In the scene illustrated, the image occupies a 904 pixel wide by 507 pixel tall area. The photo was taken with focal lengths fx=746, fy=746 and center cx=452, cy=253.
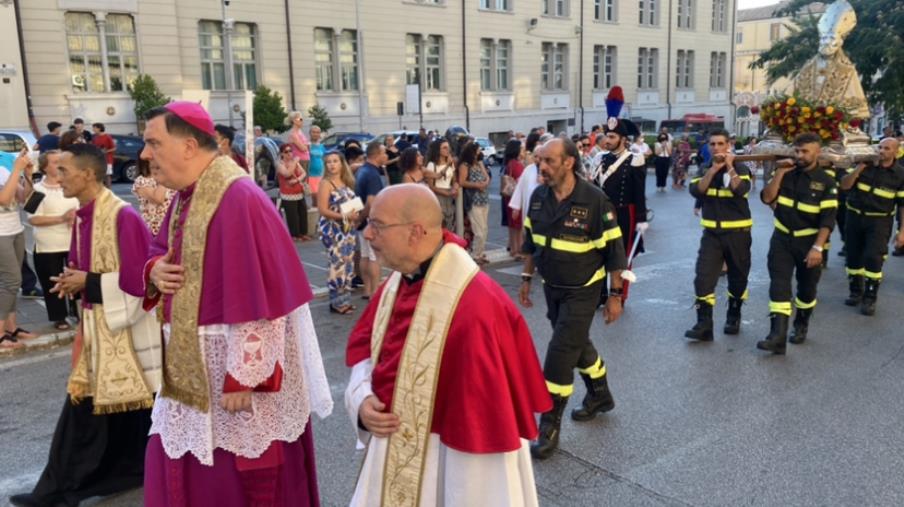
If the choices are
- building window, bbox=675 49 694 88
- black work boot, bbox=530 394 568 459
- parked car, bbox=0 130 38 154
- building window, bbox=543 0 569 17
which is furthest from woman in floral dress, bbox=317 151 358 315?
building window, bbox=675 49 694 88

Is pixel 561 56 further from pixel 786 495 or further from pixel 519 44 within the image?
pixel 786 495

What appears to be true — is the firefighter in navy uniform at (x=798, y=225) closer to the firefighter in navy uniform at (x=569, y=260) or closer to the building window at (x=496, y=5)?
the firefighter in navy uniform at (x=569, y=260)

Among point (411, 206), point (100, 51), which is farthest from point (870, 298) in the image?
point (100, 51)

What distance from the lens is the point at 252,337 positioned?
9.48 feet

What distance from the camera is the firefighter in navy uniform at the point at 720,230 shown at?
274 inches

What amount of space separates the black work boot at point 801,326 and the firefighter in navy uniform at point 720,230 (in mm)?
563

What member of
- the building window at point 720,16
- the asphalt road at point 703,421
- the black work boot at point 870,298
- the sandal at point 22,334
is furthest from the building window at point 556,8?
the sandal at point 22,334

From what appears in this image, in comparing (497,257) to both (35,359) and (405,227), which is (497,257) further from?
(405,227)

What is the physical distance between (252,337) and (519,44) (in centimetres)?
4090

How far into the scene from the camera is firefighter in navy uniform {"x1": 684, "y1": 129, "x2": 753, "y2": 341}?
695 cm

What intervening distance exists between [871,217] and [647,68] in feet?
A: 147

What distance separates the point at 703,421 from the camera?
5.29 metres

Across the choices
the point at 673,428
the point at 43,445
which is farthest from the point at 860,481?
the point at 43,445

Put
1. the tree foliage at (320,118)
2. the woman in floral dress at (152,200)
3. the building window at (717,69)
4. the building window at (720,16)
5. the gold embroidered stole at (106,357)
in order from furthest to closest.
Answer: the building window at (717,69), the building window at (720,16), the tree foliage at (320,118), the woman in floral dress at (152,200), the gold embroidered stole at (106,357)
